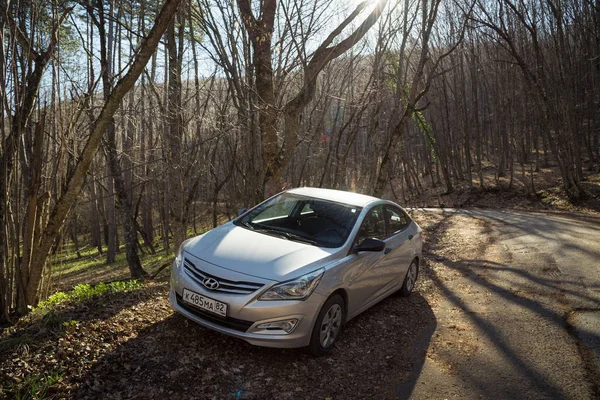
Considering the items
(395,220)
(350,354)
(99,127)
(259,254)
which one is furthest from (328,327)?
(99,127)

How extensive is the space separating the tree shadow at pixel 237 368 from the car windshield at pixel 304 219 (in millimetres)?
1231

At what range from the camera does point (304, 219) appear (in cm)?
563

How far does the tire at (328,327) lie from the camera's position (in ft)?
14.3

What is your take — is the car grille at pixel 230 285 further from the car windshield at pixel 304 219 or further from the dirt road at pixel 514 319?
the dirt road at pixel 514 319

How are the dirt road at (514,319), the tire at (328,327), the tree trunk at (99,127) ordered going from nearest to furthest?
the dirt road at (514,319) → the tire at (328,327) → the tree trunk at (99,127)

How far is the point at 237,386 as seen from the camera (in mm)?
3855

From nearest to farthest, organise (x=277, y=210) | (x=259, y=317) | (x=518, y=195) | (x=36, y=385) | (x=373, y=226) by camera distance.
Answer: (x=36, y=385) → (x=259, y=317) → (x=373, y=226) → (x=277, y=210) → (x=518, y=195)

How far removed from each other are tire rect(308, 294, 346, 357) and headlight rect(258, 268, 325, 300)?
0.32m

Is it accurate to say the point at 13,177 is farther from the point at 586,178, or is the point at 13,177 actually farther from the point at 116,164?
the point at 586,178

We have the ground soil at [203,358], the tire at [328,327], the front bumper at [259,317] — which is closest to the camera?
the ground soil at [203,358]

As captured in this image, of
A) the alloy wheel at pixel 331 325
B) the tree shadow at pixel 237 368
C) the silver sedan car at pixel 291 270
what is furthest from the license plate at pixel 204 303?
the alloy wheel at pixel 331 325

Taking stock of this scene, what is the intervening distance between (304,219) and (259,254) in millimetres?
1264

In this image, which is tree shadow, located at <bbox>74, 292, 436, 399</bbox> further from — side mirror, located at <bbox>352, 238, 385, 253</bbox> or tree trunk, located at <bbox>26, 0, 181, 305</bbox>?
tree trunk, located at <bbox>26, 0, 181, 305</bbox>

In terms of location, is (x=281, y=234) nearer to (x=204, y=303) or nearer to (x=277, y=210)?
(x=277, y=210)
